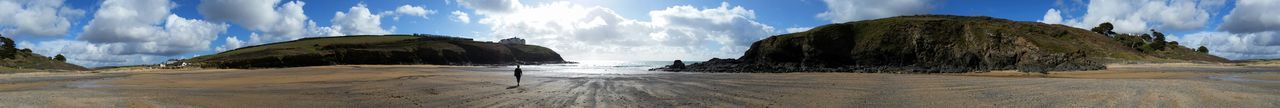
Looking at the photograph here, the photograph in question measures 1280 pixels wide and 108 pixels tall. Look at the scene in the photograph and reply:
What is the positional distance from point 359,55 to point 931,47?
8471 centimetres

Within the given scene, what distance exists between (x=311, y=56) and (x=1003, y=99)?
101 meters

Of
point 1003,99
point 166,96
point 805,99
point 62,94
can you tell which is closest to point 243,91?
point 166,96

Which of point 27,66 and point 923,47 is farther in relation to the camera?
point 27,66

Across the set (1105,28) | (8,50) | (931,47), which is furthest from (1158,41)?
(8,50)

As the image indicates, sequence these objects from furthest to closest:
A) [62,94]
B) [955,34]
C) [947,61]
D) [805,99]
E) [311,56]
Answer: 1. [311,56]
2. [955,34]
3. [947,61]
4. [62,94]
5. [805,99]

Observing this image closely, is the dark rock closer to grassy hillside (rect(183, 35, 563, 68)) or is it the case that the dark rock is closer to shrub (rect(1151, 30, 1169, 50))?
shrub (rect(1151, 30, 1169, 50))

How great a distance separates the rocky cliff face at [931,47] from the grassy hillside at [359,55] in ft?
194

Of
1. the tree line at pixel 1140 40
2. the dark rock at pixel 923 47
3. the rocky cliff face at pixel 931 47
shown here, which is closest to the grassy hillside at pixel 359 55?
the dark rock at pixel 923 47

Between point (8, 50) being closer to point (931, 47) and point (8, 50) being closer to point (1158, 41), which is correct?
point (931, 47)

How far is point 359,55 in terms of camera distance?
114 meters

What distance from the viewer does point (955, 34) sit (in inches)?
2749

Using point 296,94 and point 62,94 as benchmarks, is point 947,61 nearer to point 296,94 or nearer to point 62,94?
point 296,94

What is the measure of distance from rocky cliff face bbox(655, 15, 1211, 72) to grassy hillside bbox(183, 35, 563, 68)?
59.1 metres

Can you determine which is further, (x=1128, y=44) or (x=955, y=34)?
(x=1128, y=44)
